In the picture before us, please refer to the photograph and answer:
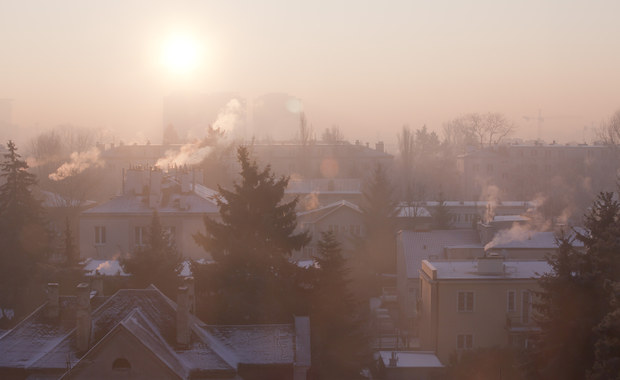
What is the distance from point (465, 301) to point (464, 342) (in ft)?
4.95

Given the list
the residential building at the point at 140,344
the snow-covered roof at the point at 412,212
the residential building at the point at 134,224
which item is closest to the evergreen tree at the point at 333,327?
the residential building at the point at 140,344

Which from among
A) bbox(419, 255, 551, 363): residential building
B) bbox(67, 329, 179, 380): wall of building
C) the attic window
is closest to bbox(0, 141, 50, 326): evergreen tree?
bbox(67, 329, 179, 380): wall of building

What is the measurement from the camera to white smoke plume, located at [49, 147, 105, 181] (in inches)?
2372

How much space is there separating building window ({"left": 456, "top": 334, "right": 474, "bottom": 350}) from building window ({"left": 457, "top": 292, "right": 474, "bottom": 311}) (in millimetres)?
984

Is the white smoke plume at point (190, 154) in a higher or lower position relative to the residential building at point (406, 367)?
Result: higher

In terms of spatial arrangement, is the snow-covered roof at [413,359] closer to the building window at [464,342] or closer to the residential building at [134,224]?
the building window at [464,342]

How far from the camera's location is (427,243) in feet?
115

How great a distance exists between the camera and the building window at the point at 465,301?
2622 cm

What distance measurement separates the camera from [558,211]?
206ft

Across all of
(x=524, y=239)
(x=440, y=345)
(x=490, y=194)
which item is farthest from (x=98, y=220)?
(x=490, y=194)

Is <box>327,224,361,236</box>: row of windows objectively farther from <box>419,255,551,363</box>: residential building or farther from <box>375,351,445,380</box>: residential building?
<box>375,351,445,380</box>: residential building

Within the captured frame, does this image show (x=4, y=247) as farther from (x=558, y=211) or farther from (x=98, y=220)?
(x=558, y=211)

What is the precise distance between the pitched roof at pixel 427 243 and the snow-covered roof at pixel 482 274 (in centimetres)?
419

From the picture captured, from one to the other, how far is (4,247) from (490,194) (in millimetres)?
55635
